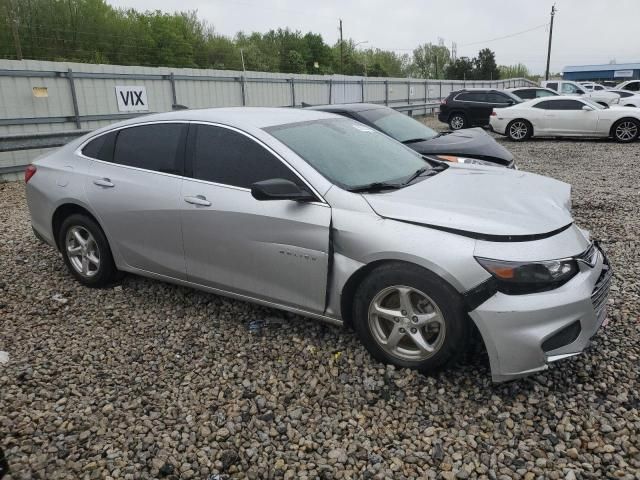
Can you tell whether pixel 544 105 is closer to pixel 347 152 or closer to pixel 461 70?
pixel 347 152

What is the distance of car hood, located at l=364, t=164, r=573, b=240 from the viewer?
281cm

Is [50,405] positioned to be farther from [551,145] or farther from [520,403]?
[551,145]

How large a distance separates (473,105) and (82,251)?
15945mm

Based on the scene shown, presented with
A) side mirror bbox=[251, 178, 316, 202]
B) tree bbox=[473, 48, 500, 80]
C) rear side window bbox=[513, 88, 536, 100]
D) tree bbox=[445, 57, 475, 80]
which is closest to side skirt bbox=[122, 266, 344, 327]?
side mirror bbox=[251, 178, 316, 202]

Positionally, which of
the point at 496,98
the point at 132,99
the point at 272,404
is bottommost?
the point at 272,404

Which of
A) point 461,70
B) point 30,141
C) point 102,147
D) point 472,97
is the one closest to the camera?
point 102,147

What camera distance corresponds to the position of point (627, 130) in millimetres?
14156

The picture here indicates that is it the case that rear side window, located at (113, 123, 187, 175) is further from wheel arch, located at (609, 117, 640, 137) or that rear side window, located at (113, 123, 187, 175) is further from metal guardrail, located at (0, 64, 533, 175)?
→ wheel arch, located at (609, 117, 640, 137)

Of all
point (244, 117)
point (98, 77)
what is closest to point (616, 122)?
point (98, 77)

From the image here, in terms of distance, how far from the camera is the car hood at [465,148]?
7.39m

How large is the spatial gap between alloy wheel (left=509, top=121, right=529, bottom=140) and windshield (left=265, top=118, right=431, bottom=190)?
12671mm

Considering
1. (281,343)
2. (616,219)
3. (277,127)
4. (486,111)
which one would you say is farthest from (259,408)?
(486,111)

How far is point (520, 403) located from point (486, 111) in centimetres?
1637

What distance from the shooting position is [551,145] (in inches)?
568
